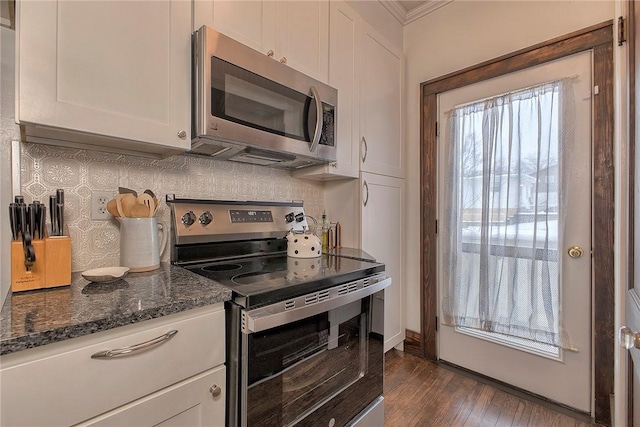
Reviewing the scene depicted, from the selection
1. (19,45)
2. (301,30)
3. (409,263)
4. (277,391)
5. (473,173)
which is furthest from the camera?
(409,263)

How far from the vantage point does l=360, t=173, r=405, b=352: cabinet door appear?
198 centimetres

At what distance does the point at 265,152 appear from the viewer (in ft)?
4.68

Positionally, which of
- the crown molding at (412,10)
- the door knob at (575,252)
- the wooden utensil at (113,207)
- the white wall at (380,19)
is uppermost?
the crown molding at (412,10)

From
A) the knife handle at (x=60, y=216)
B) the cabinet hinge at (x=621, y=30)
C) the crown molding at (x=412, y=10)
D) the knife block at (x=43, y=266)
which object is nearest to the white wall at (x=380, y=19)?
the crown molding at (x=412, y=10)

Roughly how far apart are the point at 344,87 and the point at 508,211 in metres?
1.32

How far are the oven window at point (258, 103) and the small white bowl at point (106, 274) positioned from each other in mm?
687

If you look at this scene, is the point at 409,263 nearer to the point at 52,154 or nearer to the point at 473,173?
the point at 473,173

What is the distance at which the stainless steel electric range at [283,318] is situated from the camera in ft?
3.04

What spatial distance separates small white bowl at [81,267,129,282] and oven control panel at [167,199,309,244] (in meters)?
0.31

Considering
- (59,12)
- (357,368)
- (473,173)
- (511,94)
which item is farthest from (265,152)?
(511,94)

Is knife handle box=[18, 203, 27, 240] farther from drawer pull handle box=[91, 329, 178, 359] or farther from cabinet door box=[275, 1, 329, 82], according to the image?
cabinet door box=[275, 1, 329, 82]

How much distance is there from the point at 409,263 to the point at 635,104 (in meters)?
1.73

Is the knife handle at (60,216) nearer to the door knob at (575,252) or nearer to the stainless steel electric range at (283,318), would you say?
the stainless steel electric range at (283,318)

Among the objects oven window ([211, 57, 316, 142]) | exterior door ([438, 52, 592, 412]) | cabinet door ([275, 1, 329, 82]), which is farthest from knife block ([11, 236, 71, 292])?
exterior door ([438, 52, 592, 412])
